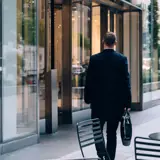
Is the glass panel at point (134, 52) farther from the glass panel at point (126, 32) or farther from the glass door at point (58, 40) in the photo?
the glass door at point (58, 40)

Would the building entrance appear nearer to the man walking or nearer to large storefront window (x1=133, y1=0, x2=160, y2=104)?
large storefront window (x1=133, y1=0, x2=160, y2=104)

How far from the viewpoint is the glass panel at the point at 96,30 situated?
1284 cm

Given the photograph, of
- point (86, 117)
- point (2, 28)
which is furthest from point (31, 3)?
point (86, 117)

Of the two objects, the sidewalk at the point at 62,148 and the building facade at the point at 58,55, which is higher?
the building facade at the point at 58,55

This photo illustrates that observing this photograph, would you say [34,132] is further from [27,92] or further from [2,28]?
[2,28]

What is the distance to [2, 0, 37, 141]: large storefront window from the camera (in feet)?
24.9

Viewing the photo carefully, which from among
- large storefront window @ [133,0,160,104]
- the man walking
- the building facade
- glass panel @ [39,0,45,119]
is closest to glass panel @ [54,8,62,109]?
the building facade

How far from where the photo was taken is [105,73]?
6047 millimetres

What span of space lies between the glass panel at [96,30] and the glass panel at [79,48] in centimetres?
61

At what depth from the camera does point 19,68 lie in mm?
8070

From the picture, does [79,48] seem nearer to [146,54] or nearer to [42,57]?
[42,57]

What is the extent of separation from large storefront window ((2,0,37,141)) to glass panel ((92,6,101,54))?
14.9 feet

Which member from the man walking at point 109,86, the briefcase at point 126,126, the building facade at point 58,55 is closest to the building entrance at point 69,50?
the building facade at point 58,55

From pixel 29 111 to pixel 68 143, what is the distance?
101cm
